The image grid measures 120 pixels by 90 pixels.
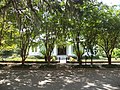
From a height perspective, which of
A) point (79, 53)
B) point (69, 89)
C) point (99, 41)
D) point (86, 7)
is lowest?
point (69, 89)

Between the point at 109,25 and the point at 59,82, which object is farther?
the point at 109,25

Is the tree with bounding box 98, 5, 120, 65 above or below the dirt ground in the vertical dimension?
above

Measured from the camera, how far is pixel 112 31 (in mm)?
14734

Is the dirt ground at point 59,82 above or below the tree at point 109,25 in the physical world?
below

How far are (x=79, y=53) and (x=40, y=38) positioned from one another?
3.50m

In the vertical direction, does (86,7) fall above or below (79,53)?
above

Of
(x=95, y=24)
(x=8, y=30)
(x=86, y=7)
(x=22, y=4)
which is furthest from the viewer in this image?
(x=8, y=30)

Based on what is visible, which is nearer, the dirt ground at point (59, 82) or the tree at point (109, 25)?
the dirt ground at point (59, 82)

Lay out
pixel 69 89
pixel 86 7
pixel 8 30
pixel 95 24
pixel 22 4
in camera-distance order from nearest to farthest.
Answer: pixel 69 89 < pixel 22 4 < pixel 86 7 < pixel 95 24 < pixel 8 30

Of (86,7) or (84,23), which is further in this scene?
(84,23)

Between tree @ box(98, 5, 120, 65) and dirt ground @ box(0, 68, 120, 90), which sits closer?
dirt ground @ box(0, 68, 120, 90)

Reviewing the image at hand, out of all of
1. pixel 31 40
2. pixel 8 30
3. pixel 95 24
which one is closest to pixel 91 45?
pixel 95 24

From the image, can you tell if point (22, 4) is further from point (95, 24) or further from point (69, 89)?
point (95, 24)

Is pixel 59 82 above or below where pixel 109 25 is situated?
below
